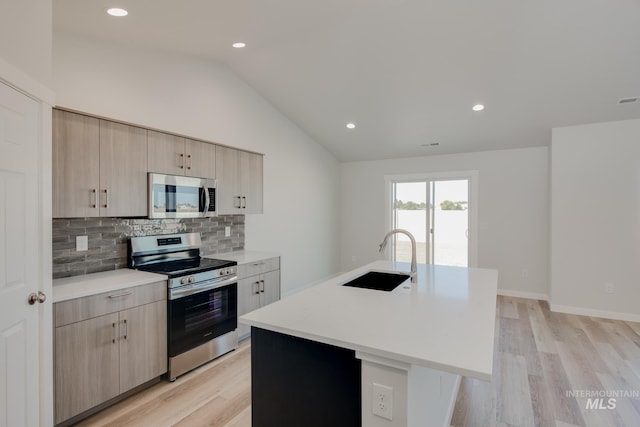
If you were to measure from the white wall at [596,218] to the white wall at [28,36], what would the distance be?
17.7ft

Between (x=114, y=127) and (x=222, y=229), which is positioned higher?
(x=114, y=127)

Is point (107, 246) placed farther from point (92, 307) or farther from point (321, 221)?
point (321, 221)

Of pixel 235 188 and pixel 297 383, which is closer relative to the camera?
pixel 297 383

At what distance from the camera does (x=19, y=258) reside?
5.28ft

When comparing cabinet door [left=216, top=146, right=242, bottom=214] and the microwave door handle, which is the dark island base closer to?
the microwave door handle

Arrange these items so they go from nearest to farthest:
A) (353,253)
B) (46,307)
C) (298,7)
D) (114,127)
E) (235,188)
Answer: (46,307) → (114,127) → (298,7) → (235,188) → (353,253)

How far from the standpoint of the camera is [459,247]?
557cm

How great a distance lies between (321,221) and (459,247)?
8.00 ft

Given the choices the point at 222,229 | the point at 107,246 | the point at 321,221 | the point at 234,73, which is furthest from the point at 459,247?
the point at 107,246

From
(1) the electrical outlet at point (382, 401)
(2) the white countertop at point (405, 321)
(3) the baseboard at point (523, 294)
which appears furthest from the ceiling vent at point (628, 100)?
(1) the electrical outlet at point (382, 401)

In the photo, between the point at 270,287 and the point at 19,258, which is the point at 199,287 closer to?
the point at 270,287

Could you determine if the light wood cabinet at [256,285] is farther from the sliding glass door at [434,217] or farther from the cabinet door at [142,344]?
the sliding glass door at [434,217]

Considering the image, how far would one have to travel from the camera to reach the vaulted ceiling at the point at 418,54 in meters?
2.61

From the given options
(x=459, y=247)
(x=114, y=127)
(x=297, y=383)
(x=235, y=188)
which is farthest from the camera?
(x=459, y=247)
